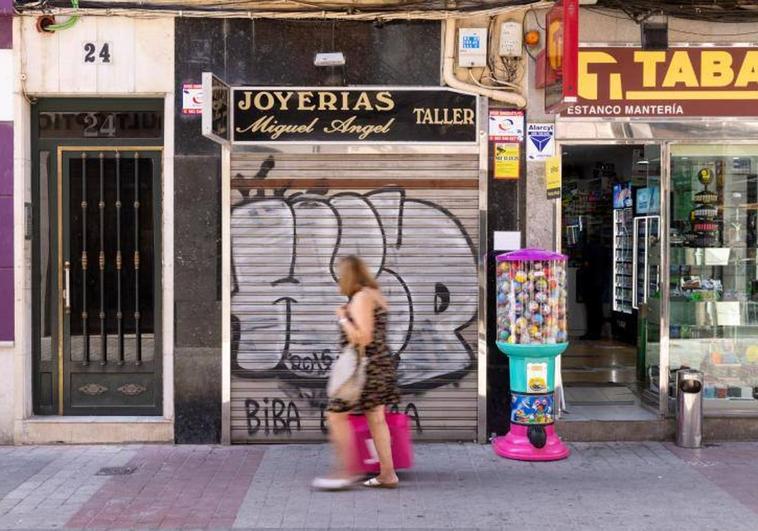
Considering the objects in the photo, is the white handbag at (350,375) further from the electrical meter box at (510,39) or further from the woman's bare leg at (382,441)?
the electrical meter box at (510,39)

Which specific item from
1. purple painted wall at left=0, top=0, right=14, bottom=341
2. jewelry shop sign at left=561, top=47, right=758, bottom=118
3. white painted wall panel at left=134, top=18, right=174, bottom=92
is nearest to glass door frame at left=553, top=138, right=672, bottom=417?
jewelry shop sign at left=561, top=47, right=758, bottom=118

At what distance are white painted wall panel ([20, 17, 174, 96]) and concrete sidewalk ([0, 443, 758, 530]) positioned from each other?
3366mm

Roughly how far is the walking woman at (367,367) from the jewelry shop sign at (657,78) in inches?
119

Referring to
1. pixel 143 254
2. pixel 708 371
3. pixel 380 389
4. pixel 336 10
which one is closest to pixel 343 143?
pixel 336 10

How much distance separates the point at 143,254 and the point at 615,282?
6.70 m

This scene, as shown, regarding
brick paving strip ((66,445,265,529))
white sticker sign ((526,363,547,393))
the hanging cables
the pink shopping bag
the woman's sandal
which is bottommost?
brick paving strip ((66,445,265,529))

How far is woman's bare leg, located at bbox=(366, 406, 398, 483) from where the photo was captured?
6.27 metres

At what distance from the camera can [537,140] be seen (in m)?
7.95

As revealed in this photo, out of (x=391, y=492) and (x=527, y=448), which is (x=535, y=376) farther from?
(x=391, y=492)

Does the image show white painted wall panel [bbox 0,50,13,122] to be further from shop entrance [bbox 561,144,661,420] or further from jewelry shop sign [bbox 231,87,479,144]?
shop entrance [bbox 561,144,661,420]

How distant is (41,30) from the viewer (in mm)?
7805

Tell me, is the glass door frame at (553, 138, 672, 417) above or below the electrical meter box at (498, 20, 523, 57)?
below

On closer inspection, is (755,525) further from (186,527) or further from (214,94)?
(214,94)

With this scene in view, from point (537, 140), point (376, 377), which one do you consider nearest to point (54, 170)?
point (376, 377)
